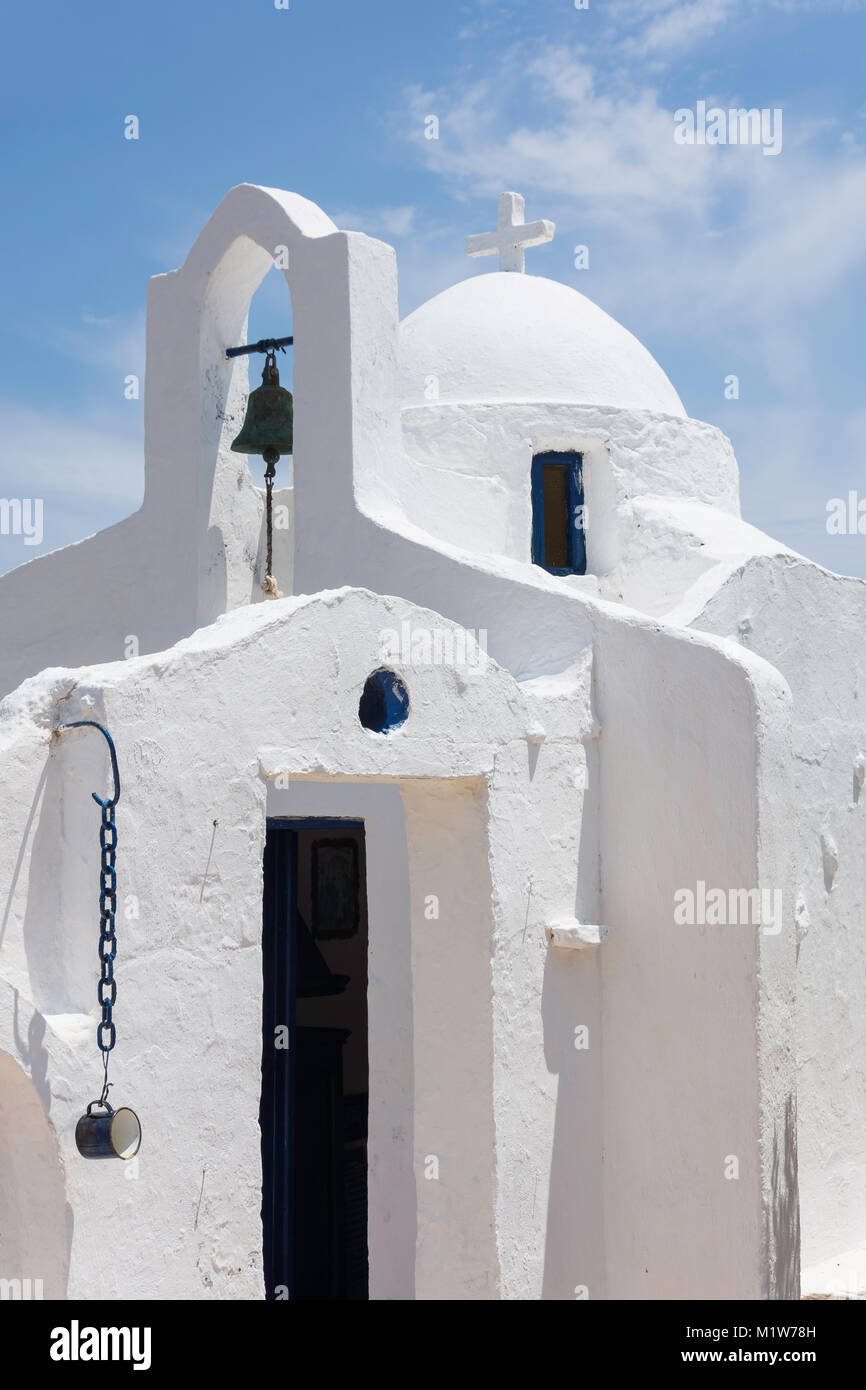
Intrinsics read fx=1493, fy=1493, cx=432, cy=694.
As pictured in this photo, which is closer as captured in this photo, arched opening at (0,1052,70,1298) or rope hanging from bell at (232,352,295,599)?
arched opening at (0,1052,70,1298)

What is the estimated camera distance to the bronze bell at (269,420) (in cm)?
827

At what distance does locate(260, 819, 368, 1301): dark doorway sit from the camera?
881cm

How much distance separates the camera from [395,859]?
27.0 feet

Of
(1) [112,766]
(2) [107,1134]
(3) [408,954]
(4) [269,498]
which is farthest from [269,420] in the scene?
(2) [107,1134]

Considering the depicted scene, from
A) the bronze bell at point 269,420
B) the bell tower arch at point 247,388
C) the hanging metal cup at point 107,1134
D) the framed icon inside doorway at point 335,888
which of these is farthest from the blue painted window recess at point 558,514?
the hanging metal cup at point 107,1134

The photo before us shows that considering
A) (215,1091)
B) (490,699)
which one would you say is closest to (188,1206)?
(215,1091)

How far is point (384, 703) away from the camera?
6.04 meters

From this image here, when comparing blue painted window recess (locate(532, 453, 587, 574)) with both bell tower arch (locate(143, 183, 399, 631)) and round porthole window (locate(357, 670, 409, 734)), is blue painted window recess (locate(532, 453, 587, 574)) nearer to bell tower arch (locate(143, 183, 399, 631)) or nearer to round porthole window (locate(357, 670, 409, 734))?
bell tower arch (locate(143, 183, 399, 631))

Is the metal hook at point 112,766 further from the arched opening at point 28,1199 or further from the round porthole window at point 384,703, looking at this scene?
the round porthole window at point 384,703

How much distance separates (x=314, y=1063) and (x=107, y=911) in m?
5.47

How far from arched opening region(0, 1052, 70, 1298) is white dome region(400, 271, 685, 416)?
6.39 metres

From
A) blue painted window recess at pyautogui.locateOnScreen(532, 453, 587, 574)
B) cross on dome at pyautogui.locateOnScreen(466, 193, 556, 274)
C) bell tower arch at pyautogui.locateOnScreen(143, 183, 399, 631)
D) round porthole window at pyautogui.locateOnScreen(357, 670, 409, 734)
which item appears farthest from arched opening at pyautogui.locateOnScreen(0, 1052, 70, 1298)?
cross on dome at pyautogui.locateOnScreen(466, 193, 556, 274)

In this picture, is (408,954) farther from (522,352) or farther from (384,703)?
(522,352)
